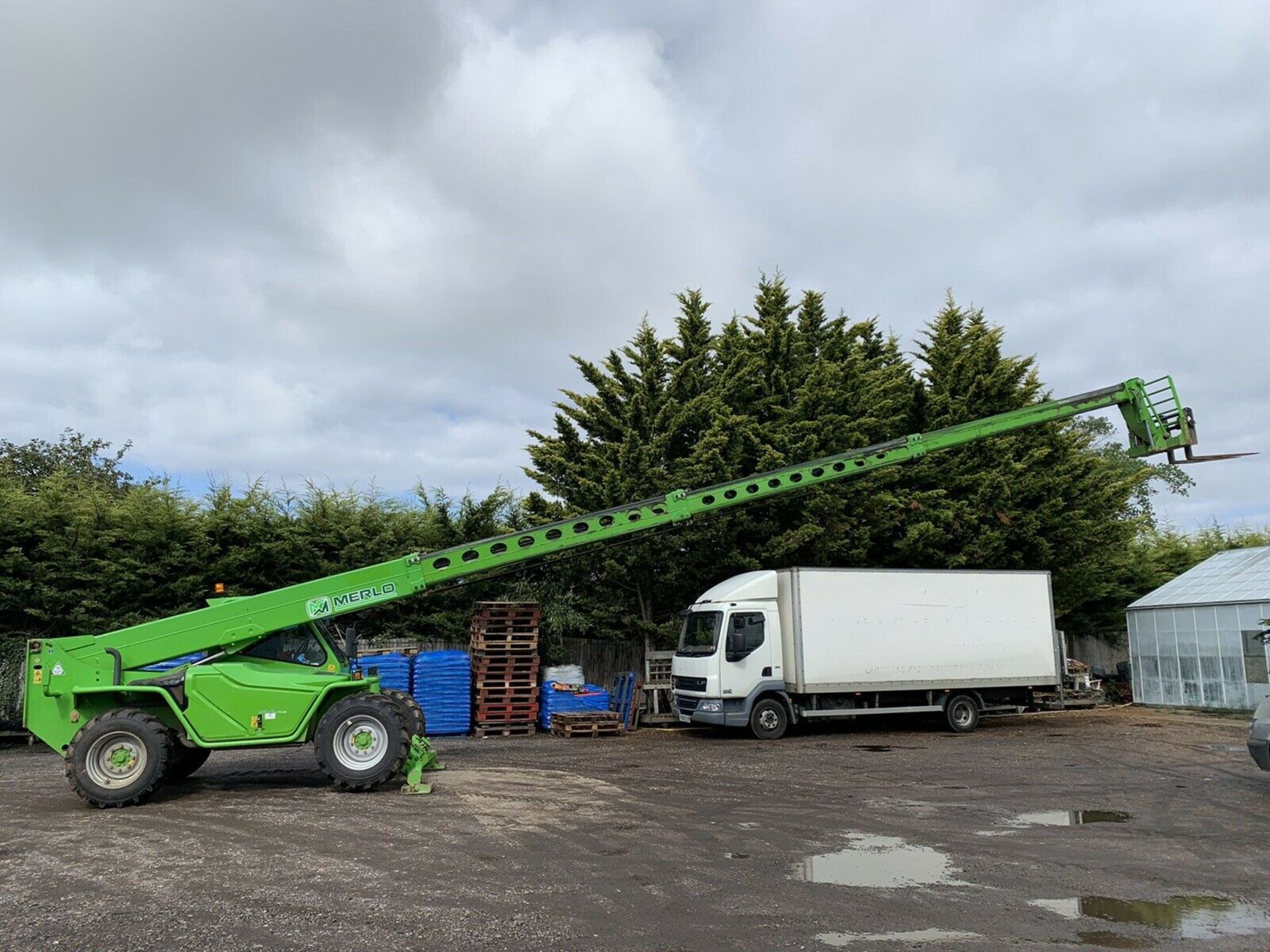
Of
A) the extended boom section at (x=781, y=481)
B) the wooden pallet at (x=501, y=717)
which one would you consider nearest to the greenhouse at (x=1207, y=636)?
the extended boom section at (x=781, y=481)

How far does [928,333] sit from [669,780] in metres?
19.4

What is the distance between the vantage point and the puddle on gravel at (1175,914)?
6.11m

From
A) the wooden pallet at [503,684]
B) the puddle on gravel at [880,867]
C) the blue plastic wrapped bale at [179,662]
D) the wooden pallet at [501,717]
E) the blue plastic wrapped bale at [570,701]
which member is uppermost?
the blue plastic wrapped bale at [179,662]

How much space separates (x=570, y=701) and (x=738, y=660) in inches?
151

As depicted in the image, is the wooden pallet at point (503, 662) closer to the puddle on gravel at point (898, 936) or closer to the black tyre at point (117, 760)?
the black tyre at point (117, 760)

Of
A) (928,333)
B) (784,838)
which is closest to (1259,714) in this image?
(784,838)

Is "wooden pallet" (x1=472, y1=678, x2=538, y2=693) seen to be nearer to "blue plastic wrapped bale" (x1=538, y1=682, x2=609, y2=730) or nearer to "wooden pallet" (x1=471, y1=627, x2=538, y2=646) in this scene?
"blue plastic wrapped bale" (x1=538, y1=682, x2=609, y2=730)

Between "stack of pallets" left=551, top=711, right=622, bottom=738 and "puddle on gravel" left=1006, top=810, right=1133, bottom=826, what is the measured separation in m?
9.96

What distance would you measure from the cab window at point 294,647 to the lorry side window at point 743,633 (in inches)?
326

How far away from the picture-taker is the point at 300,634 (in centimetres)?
1243

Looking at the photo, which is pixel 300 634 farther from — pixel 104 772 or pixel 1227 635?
pixel 1227 635

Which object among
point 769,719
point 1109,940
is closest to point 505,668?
point 769,719

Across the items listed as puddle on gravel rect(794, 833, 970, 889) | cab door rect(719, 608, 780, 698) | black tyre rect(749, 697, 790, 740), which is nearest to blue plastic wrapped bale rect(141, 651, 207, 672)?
puddle on gravel rect(794, 833, 970, 889)

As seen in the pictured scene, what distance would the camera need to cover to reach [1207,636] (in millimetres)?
23500
